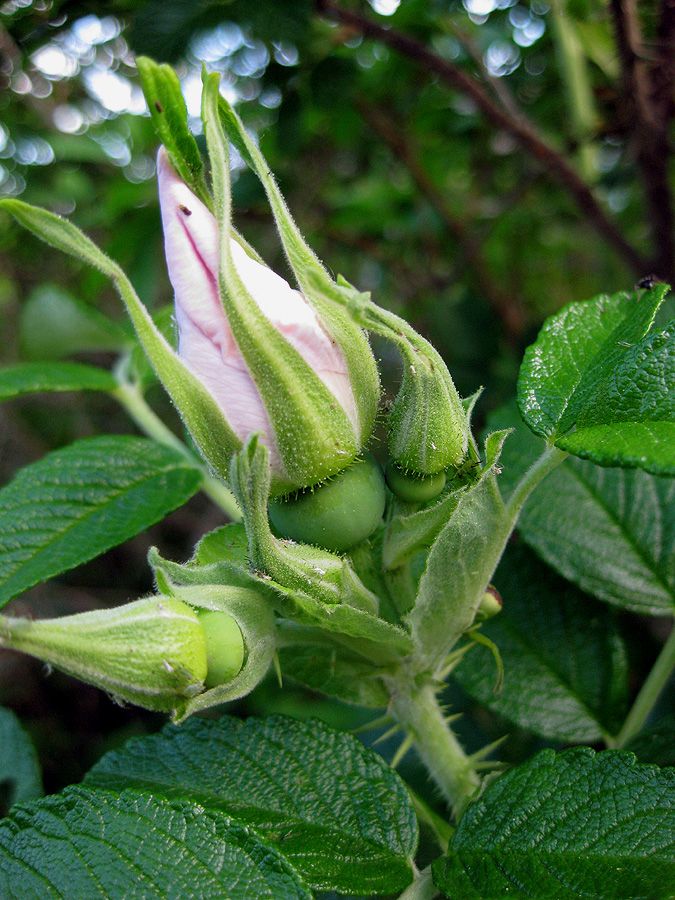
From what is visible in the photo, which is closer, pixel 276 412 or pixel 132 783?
pixel 276 412

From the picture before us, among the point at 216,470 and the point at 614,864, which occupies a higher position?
the point at 216,470

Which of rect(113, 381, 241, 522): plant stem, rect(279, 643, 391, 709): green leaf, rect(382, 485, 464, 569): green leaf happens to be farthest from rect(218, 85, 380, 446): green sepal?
rect(113, 381, 241, 522): plant stem

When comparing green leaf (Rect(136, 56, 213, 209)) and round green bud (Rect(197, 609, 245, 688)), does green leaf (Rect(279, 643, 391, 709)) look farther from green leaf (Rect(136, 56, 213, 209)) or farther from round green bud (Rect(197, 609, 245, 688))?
green leaf (Rect(136, 56, 213, 209))

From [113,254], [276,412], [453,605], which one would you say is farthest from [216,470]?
[113,254]

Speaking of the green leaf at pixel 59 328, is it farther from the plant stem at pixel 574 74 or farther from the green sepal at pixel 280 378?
the plant stem at pixel 574 74

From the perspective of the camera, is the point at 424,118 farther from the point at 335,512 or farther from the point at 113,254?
the point at 335,512

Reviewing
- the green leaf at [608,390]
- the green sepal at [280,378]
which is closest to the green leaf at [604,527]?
the green leaf at [608,390]
